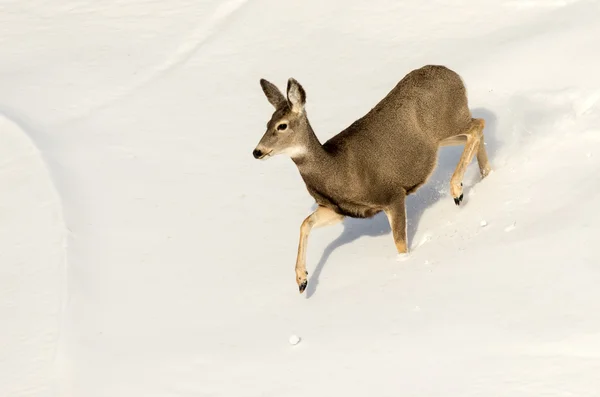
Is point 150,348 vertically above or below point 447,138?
below

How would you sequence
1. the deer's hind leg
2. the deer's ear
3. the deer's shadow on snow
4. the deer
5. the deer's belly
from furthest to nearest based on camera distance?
the deer's shadow on snow → the deer's hind leg → the deer's belly → the deer → the deer's ear

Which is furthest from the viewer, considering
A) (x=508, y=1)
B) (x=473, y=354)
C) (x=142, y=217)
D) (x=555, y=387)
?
(x=508, y=1)

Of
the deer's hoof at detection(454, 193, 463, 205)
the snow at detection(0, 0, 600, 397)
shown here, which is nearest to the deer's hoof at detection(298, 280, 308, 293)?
the snow at detection(0, 0, 600, 397)

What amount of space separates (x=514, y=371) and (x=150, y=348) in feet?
13.1

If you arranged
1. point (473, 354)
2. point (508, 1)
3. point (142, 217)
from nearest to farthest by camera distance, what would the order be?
point (473, 354) < point (142, 217) < point (508, 1)

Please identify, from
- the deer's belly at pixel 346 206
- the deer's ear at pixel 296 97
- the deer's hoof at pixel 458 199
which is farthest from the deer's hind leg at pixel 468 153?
the deer's ear at pixel 296 97

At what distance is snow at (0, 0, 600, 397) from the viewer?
31.9 feet

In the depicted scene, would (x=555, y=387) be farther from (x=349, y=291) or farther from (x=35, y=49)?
(x=35, y=49)

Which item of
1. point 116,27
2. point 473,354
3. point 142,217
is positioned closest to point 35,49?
point 116,27

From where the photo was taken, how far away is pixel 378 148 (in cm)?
1089

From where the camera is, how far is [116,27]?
20.0 m

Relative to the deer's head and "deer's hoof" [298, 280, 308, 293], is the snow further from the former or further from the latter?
the deer's head

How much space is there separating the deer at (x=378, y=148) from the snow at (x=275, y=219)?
2.14 feet

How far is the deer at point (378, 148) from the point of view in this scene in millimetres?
10461
